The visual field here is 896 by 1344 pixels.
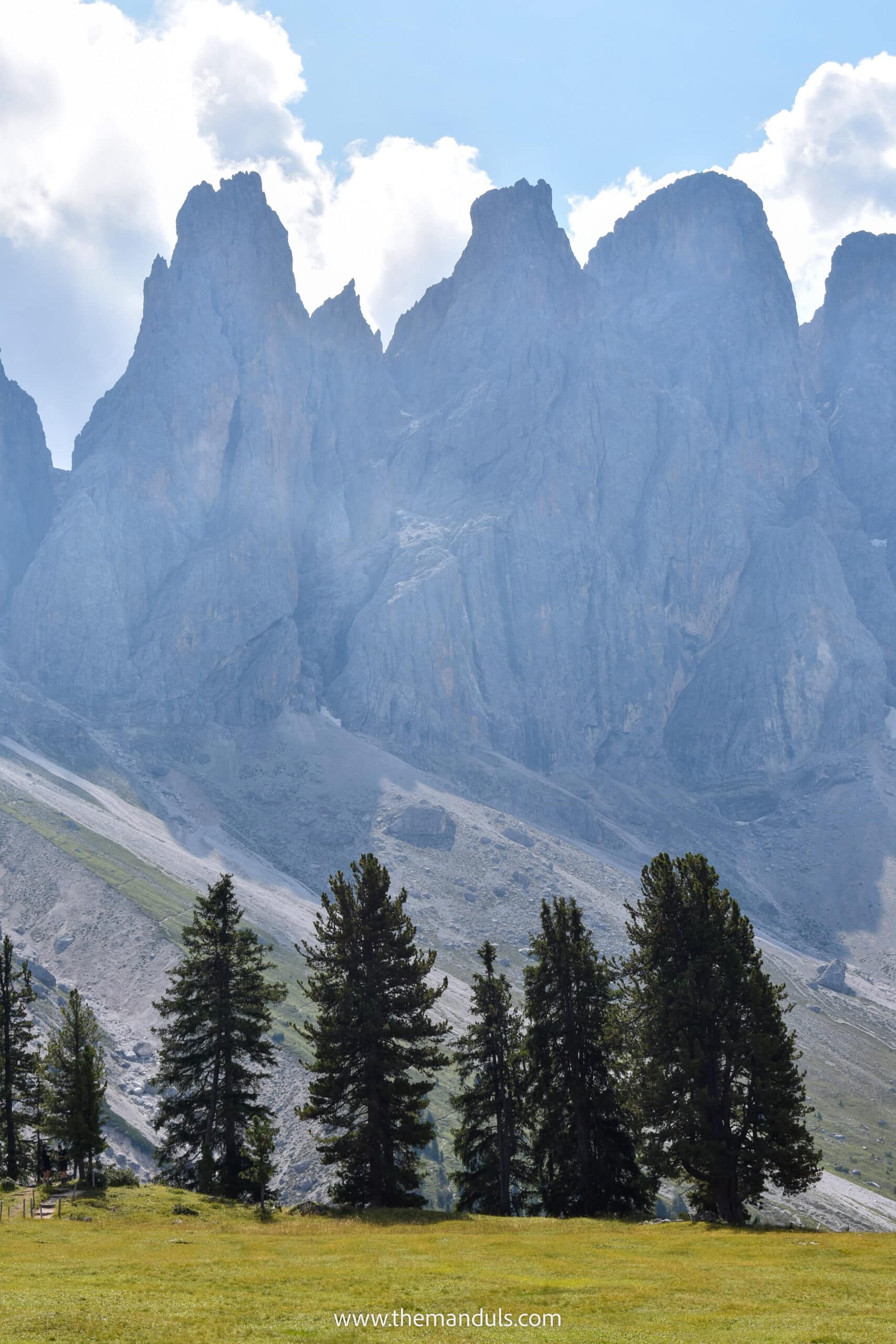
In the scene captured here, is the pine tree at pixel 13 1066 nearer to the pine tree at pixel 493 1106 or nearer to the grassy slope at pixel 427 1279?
the grassy slope at pixel 427 1279

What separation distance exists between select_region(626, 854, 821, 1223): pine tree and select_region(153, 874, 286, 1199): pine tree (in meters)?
14.8

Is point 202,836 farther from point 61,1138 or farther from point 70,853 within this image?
point 61,1138

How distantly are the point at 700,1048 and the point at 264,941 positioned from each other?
117 metres

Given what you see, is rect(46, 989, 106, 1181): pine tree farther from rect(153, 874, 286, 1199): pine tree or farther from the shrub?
rect(153, 874, 286, 1199): pine tree

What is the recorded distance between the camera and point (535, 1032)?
37.3m

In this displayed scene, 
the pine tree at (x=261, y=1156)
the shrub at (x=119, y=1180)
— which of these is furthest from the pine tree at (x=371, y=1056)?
the shrub at (x=119, y=1180)

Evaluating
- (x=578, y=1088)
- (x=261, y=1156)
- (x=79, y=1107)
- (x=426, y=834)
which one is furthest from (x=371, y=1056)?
(x=426, y=834)

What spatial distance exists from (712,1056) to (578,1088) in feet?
19.4

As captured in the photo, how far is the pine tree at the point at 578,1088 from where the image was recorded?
3566 centimetres

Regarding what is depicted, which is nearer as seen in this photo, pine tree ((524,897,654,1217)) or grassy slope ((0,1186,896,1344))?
grassy slope ((0,1186,896,1344))

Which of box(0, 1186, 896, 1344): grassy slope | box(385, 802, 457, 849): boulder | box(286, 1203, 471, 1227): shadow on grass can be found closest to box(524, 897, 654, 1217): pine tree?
box(286, 1203, 471, 1227): shadow on grass

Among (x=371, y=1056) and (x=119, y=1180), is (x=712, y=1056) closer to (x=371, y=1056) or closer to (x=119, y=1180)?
(x=371, y=1056)

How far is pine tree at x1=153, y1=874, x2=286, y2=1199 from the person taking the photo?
124ft

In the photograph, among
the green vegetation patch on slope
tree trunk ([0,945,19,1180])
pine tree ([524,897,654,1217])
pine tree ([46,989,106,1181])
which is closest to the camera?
pine tree ([524,897,654,1217])
